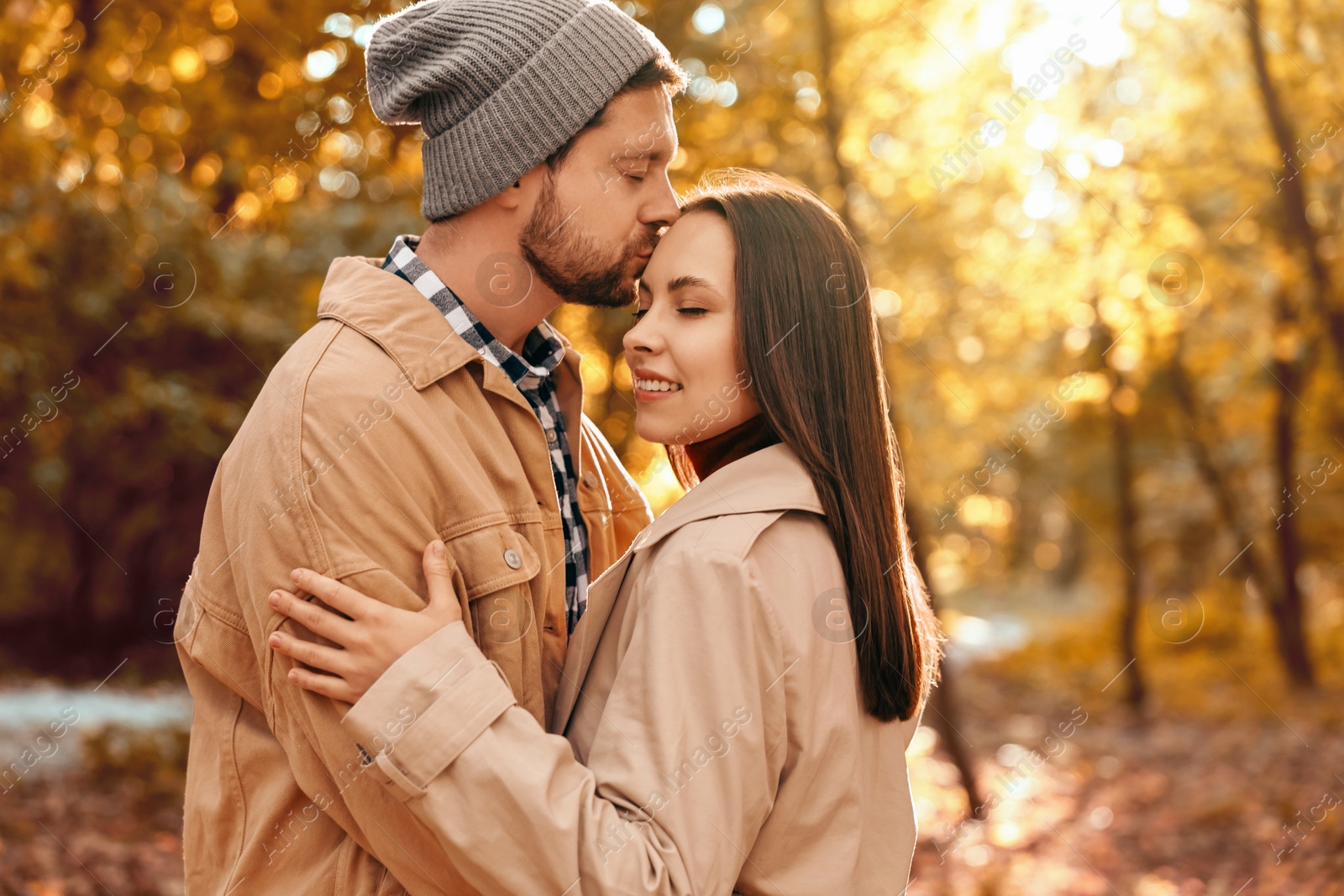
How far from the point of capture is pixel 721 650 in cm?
180

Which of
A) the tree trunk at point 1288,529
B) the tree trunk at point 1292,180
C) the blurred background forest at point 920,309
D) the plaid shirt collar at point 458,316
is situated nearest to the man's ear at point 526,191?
the plaid shirt collar at point 458,316

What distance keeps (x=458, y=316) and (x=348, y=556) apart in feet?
2.02

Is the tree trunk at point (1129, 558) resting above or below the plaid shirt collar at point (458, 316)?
below

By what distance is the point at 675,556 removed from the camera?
1.90m

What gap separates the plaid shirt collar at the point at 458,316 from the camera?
219cm

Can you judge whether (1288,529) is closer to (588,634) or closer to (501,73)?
(588,634)

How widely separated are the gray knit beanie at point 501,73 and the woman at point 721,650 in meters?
0.34

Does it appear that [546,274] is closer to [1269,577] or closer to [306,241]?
[306,241]

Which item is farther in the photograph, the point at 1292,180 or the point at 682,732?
the point at 1292,180

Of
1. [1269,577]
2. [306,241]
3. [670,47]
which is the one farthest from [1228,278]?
[306,241]

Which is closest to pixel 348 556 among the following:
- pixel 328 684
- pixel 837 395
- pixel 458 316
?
pixel 328 684

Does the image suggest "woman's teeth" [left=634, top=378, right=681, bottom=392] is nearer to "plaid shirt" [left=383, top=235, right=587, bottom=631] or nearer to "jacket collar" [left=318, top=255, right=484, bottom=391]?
"plaid shirt" [left=383, top=235, right=587, bottom=631]

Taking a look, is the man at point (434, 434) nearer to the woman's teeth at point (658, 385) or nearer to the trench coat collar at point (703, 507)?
the trench coat collar at point (703, 507)

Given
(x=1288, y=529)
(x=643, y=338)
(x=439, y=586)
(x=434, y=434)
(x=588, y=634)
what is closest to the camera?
(x=439, y=586)
